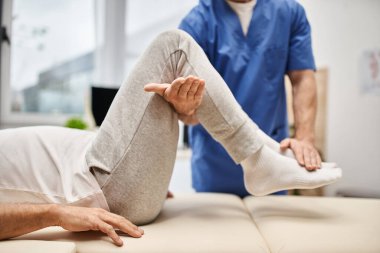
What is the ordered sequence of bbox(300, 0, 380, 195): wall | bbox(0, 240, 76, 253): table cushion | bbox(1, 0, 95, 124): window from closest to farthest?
bbox(0, 240, 76, 253): table cushion, bbox(300, 0, 380, 195): wall, bbox(1, 0, 95, 124): window

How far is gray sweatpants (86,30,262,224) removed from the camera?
32.2 inches

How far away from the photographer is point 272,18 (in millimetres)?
1234

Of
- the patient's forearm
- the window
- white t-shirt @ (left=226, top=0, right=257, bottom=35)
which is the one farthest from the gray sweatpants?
the window

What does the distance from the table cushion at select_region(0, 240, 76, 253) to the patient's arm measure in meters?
0.03

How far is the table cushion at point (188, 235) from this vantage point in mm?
701

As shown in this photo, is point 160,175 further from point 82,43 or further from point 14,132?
point 82,43

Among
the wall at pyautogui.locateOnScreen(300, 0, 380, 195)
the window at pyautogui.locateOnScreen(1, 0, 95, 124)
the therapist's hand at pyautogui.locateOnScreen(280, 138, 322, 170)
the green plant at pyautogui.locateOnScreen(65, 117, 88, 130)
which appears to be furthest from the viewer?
the window at pyautogui.locateOnScreen(1, 0, 95, 124)

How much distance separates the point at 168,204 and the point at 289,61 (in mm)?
689

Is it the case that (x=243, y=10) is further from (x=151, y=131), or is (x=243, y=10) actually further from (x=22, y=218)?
(x=22, y=218)

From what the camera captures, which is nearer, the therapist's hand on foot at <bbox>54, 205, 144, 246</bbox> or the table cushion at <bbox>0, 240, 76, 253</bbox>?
the table cushion at <bbox>0, 240, 76, 253</bbox>

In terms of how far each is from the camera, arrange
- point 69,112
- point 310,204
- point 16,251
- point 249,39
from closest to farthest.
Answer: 1. point 16,251
2. point 310,204
3. point 249,39
4. point 69,112

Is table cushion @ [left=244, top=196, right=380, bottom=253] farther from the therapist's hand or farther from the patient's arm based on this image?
the patient's arm

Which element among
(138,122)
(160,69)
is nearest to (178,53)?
(160,69)

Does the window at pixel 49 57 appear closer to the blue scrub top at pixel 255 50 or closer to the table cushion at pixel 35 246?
the blue scrub top at pixel 255 50
